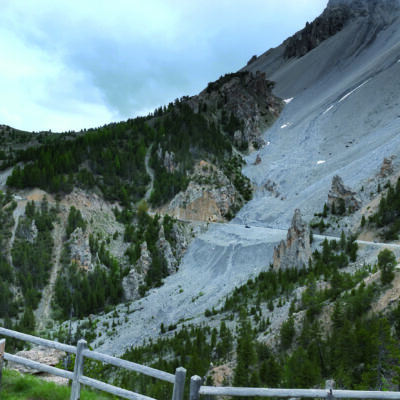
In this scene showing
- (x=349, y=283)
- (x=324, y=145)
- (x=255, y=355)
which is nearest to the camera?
(x=255, y=355)

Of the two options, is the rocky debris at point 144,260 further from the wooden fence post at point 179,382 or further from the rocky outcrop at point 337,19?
the rocky outcrop at point 337,19

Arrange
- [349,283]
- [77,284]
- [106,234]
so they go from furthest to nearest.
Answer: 1. [106,234]
2. [77,284]
3. [349,283]

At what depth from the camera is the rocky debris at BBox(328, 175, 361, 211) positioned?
60.1 m

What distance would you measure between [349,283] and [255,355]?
29.6 ft

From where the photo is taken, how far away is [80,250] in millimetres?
58375

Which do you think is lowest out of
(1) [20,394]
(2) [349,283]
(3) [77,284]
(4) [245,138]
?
(1) [20,394]

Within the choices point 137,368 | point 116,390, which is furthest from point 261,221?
point 137,368

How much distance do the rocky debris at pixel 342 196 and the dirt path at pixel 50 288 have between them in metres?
41.2

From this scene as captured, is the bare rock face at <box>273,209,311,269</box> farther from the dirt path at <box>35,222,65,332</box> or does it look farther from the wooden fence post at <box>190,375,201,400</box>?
the wooden fence post at <box>190,375,201,400</box>

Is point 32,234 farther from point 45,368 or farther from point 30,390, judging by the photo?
point 45,368

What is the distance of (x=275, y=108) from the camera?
12656 centimetres

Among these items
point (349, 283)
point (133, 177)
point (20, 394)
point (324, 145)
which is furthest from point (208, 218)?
point (20, 394)

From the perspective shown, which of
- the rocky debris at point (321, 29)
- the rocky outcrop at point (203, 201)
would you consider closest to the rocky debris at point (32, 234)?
the rocky outcrop at point (203, 201)

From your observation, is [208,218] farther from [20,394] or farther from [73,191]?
[20,394]
